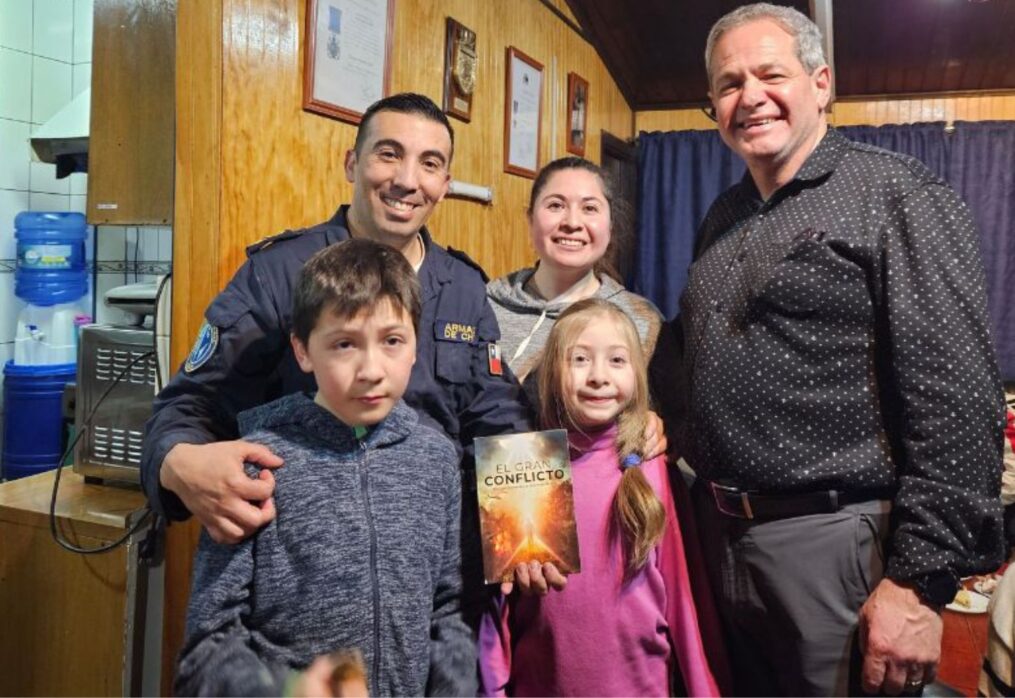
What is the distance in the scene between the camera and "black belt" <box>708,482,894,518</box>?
129 centimetres

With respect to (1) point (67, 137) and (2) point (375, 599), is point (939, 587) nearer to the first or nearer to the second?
(2) point (375, 599)

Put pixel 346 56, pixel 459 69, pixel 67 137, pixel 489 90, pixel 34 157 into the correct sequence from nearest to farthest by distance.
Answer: pixel 346 56
pixel 459 69
pixel 489 90
pixel 67 137
pixel 34 157

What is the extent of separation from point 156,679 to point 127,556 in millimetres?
273

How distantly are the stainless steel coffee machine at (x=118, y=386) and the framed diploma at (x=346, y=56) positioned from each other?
64 centimetres

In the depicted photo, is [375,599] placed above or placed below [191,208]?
below

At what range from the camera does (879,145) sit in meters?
4.35

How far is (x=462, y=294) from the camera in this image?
1.46 meters

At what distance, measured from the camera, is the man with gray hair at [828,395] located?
3.83ft

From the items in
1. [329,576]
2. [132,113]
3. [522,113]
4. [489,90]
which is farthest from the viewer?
[522,113]

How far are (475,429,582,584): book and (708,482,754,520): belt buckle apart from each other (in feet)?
1.17

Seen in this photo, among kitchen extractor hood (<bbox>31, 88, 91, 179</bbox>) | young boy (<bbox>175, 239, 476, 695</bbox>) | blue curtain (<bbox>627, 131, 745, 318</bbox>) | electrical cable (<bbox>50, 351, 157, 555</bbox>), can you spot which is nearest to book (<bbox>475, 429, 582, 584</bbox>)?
young boy (<bbox>175, 239, 476, 695</bbox>)

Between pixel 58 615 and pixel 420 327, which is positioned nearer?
pixel 420 327

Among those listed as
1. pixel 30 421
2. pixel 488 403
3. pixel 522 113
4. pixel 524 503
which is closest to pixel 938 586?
pixel 524 503

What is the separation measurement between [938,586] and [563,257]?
3.35 feet
